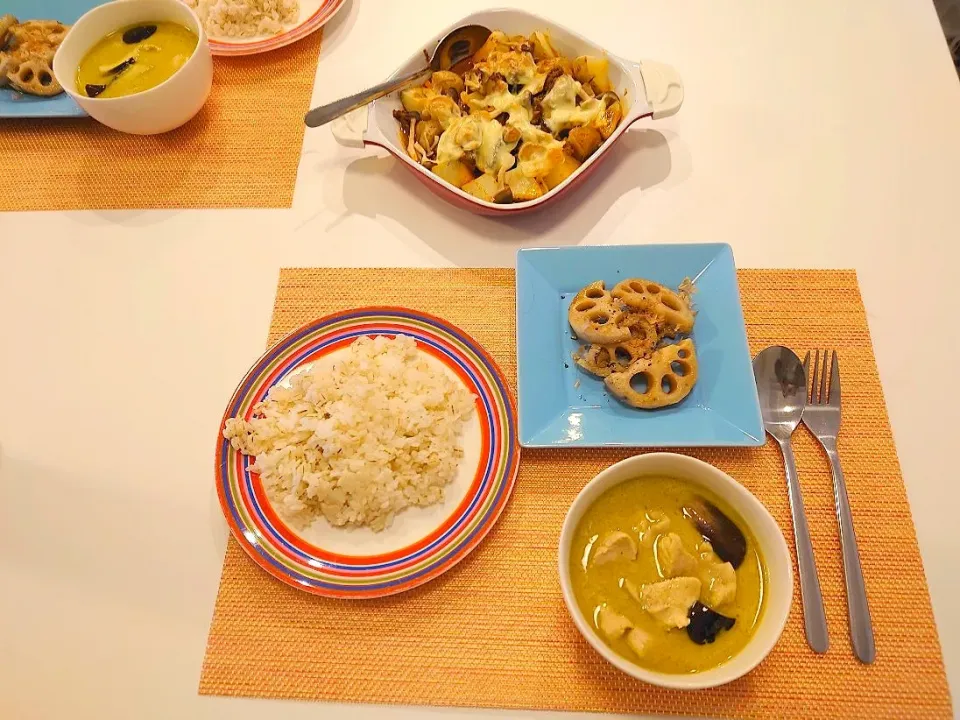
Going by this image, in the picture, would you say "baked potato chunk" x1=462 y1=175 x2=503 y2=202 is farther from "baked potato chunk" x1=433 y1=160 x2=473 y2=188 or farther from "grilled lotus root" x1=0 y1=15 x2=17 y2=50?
"grilled lotus root" x1=0 y1=15 x2=17 y2=50

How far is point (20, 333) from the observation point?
4.08 feet

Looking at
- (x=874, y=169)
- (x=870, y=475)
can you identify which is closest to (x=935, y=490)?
(x=870, y=475)

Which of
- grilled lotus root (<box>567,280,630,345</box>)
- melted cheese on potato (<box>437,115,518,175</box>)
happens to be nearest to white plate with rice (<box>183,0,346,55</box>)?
melted cheese on potato (<box>437,115,518,175</box>)

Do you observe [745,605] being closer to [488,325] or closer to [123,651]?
[488,325]

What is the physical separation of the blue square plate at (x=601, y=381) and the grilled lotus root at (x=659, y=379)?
2 cm

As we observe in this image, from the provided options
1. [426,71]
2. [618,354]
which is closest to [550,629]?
[618,354]

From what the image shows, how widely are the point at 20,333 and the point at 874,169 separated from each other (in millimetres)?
1749

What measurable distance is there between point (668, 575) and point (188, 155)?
1316 millimetres

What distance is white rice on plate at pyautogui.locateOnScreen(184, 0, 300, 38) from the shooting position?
4.84ft

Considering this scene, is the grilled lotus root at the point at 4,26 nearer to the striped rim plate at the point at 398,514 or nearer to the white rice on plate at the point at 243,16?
the white rice on plate at the point at 243,16

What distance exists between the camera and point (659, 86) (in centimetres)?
121

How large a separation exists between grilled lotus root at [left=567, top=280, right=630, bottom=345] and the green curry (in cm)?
103

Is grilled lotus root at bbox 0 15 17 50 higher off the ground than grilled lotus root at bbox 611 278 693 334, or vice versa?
grilled lotus root at bbox 0 15 17 50

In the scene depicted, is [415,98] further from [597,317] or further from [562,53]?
[597,317]
